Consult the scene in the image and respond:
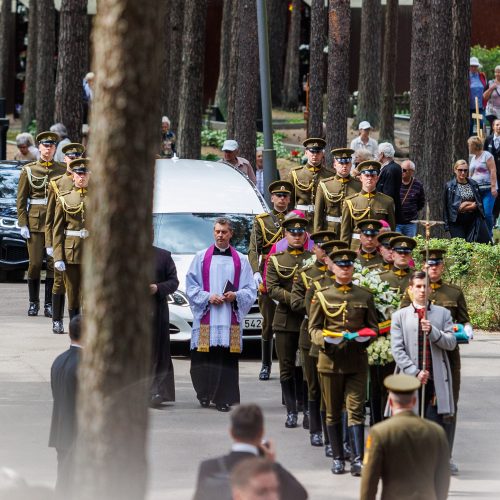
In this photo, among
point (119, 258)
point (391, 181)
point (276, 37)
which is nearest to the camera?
point (119, 258)

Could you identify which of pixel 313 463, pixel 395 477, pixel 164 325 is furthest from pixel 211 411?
pixel 395 477

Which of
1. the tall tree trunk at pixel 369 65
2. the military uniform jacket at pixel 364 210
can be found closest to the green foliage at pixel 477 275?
the military uniform jacket at pixel 364 210

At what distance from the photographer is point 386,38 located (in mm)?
39156

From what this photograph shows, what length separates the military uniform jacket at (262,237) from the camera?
53.1 feet

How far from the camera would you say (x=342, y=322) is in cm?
1198

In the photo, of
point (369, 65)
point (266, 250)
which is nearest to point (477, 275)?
point (266, 250)

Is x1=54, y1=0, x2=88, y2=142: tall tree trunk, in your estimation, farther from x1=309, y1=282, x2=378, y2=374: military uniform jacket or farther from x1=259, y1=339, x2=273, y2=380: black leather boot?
x1=309, y1=282, x2=378, y2=374: military uniform jacket

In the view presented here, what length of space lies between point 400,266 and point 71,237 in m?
5.71

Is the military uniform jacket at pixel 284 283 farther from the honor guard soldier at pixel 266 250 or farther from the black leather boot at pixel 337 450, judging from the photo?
the black leather boot at pixel 337 450

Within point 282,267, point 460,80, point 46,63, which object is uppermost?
point 46,63

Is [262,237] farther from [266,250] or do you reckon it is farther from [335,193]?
[335,193]

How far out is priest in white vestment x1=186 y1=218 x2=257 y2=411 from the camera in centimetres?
1457

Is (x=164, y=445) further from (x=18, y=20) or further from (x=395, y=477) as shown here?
(x=18, y=20)

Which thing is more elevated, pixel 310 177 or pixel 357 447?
pixel 310 177
